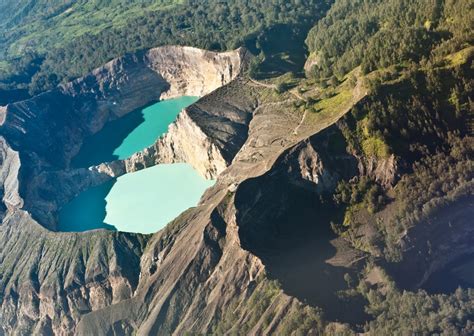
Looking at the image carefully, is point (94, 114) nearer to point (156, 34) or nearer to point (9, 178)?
point (156, 34)

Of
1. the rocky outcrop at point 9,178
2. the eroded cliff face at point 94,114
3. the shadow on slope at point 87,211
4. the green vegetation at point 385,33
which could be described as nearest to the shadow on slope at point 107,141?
the eroded cliff face at point 94,114

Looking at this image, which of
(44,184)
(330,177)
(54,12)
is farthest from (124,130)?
(54,12)

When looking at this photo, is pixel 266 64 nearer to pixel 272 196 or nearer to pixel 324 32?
pixel 324 32

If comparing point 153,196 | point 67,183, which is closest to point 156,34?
point 67,183

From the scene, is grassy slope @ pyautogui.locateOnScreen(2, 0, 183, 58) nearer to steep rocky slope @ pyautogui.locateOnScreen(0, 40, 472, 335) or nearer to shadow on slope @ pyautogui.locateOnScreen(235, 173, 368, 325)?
steep rocky slope @ pyautogui.locateOnScreen(0, 40, 472, 335)

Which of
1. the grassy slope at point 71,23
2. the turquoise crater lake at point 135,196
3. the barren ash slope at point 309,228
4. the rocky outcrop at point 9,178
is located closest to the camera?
the barren ash slope at point 309,228

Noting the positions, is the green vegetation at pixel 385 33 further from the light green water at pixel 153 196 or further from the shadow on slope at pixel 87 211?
the shadow on slope at pixel 87 211
